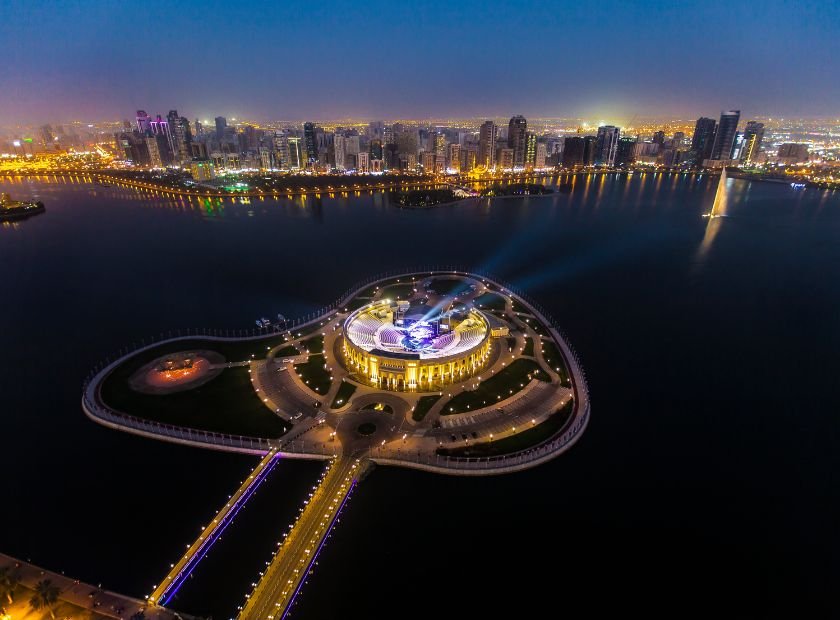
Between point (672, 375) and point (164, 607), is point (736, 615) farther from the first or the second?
point (164, 607)

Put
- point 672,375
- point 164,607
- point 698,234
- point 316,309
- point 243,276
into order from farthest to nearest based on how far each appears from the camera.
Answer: point 698,234 < point 243,276 < point 316,309 < point 672,375 < point 164,607

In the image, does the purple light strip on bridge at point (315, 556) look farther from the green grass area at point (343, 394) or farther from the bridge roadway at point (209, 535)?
the green grass area at point (343, 394)

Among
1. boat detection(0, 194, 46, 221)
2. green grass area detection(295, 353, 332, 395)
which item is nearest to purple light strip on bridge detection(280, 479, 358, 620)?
green grass area detection(295, 353, 332, 395)

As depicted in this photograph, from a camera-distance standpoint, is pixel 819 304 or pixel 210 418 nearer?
pixel 210 418

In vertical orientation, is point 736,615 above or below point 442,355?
below

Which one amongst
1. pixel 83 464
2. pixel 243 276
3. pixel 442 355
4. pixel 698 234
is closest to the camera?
pixel 83 464

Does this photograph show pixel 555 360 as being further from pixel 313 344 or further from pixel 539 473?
pixel 313 344

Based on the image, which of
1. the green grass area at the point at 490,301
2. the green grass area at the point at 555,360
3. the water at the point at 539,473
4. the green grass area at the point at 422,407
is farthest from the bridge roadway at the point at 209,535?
the green grass area at the point at 490,301

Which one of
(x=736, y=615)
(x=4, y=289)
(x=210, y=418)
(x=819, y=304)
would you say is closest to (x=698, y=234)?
(x=819, y=304)
